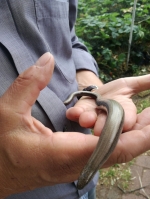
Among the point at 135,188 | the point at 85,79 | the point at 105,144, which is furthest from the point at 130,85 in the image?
the point at 135,188

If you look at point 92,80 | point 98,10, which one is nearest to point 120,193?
point 92,80

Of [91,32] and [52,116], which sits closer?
[52,116]

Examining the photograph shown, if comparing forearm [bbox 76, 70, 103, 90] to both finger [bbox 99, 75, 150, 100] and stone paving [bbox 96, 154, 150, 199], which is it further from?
stone paving [bbox 96, 154, 150, 199]

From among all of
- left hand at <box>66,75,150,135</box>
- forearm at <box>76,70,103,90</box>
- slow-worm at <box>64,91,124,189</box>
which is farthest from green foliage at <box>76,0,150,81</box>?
slow-worm at <box>64,91,124,189</box>

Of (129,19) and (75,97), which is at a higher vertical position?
(75,97)

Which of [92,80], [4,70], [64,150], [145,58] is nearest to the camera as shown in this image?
[64,150]

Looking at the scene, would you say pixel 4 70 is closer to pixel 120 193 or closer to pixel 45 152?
pixel 45 152
